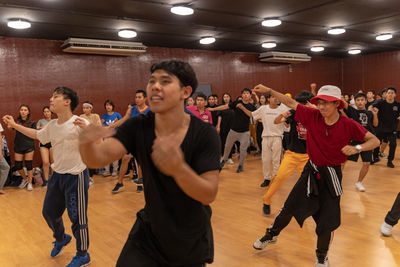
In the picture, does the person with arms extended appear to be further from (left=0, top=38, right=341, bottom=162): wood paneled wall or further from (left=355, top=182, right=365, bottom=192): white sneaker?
(left=0, top=38, right=341, bottom=162): wood paneled wall

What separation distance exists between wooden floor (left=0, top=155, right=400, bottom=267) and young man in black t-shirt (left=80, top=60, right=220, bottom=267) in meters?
1.74

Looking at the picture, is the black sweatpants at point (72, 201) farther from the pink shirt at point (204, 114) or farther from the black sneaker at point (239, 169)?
the black sneaker at point (239, 169)

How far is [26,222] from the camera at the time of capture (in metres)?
4.68

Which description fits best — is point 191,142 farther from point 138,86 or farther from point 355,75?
point 355,75

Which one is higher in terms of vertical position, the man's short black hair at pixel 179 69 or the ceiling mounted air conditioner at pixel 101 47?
the ceiling mounted air conditioner at pixel 101 47

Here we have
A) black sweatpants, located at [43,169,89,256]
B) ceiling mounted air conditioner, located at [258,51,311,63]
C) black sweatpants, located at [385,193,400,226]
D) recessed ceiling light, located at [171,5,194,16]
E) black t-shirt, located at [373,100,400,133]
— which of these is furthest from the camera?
ceiling mounted air conditioner, located at [258,51,311,63]

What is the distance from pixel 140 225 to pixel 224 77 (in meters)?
9.90

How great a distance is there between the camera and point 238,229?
406cm

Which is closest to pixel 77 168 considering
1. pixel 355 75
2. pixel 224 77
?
pixel 224 77

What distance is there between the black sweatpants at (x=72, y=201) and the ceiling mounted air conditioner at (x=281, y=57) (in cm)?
937

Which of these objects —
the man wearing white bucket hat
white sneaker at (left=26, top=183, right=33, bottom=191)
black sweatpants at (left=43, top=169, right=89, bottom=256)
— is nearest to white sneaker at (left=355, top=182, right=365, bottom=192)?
the man wearing white bucket hat

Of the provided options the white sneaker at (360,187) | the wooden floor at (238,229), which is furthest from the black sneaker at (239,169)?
the white sneaker at (360,187)

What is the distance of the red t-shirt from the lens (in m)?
2.83

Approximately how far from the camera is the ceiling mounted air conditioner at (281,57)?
11424 millimetres
